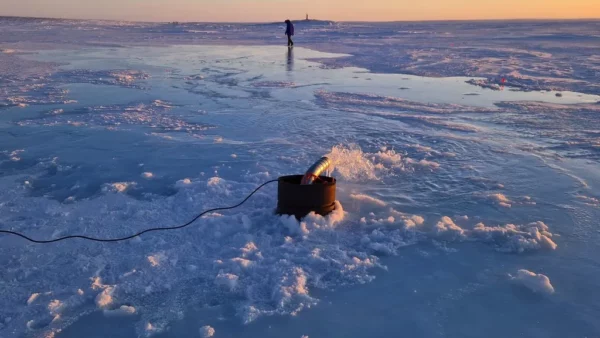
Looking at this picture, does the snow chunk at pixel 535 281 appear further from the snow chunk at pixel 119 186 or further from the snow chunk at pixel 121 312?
the snow chunk at pixel 119 186

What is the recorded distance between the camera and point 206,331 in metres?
3.01

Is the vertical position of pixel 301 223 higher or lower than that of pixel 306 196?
lower

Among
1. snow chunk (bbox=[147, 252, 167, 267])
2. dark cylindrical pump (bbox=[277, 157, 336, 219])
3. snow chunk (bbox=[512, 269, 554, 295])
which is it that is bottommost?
snow chunk (bbox=[147, 252, 167, 267])

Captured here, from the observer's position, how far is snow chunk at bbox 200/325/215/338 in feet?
9.81

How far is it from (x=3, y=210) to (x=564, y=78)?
13.0m

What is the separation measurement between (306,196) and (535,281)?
1.86m

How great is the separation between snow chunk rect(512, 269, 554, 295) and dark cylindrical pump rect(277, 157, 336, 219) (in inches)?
63.7

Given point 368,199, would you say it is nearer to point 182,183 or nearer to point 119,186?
point 182,183

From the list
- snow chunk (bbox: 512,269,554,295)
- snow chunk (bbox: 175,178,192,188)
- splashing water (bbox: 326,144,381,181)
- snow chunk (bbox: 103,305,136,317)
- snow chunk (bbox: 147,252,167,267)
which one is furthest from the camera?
splashing water (bbox: 326,144,381,181)

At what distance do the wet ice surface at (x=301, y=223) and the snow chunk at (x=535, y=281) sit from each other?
0.17 ft

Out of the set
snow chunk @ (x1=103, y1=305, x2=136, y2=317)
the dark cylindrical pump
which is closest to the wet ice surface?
snow chunk @ (x1=103, y1=305, x2=136, y2=317)

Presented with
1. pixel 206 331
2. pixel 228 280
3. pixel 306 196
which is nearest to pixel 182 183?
pixel 306 196

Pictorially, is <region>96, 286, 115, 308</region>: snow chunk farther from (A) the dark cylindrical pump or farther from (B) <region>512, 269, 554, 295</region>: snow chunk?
(B) <region>512, 269, 554, 295</region>: snow chunk

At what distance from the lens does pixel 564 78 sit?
1321 centimetres
